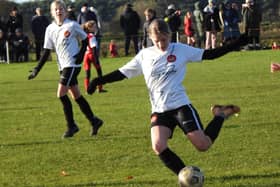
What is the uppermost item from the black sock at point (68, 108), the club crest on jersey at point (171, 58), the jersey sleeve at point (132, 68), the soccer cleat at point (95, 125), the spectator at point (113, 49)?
the club crest on jersey at point (171, 58)

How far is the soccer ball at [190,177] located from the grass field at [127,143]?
68 centimetres

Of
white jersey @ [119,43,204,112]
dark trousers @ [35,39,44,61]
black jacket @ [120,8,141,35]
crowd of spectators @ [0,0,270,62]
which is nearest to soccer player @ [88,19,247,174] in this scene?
white jersey @ [119,43,204,112]

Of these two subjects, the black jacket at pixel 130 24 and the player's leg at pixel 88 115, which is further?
the black jacket at pixel 130 24

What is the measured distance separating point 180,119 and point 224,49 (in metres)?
0.90

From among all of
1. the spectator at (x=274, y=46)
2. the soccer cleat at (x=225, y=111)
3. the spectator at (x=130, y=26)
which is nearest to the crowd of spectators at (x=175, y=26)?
the spectator at (x=130, y=26)

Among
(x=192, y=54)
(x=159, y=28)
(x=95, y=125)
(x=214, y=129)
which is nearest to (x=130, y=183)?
(x=214, y=129)

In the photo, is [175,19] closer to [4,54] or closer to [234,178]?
[4,54]

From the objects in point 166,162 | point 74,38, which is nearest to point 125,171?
point 166,162

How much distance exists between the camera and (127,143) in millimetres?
11625

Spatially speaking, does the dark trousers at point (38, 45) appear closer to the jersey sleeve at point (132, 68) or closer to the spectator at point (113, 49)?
the spectator at point (113, 49)

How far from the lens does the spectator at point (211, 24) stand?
1257 inches

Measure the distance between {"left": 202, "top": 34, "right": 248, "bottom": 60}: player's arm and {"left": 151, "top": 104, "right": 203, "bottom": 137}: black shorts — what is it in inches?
23.6

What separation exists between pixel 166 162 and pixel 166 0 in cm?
4843

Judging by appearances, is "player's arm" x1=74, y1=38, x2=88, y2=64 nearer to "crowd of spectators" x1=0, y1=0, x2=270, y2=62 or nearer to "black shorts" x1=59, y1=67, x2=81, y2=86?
"black shorts" x1=59, y1=67, x2=81, y2=86
